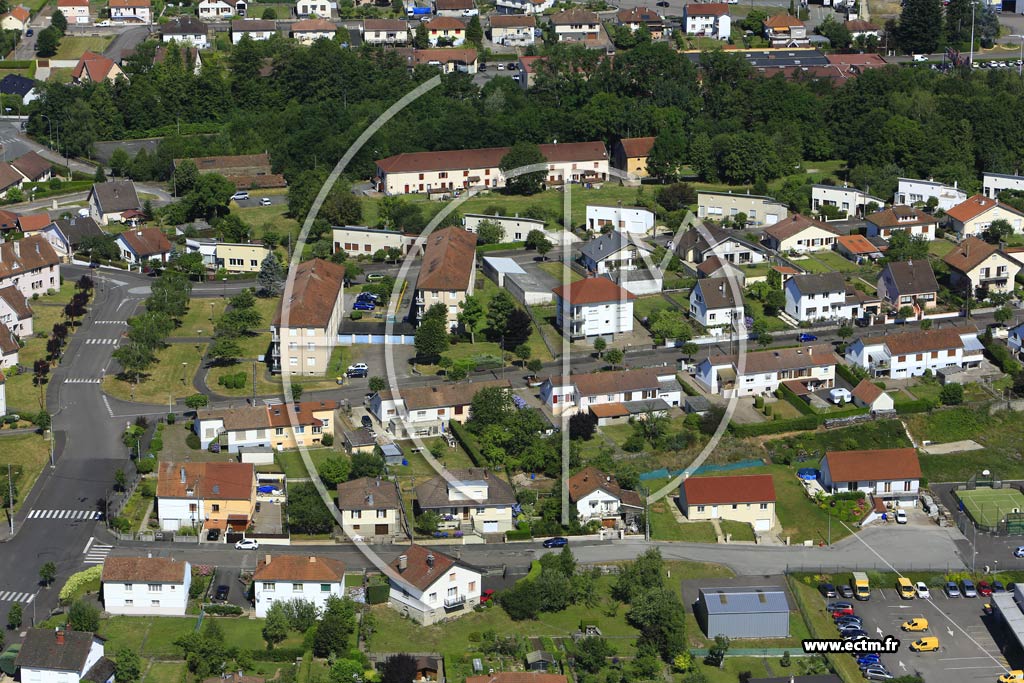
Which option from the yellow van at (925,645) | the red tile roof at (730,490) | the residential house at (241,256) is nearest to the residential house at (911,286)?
the red tile roof at (730,490)

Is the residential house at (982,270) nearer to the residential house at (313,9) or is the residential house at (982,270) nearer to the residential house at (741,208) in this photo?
the residential house at (741,208)

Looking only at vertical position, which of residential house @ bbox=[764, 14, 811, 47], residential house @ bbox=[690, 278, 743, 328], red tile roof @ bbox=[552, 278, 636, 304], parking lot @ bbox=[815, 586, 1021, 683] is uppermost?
residential house @ bbox=[764, 14, 811, 47]

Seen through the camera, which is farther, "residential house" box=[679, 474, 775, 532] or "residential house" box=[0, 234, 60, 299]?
"residential house" box=[0, 234, 60, 299]

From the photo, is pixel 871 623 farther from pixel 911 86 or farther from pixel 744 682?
pixel 911 86

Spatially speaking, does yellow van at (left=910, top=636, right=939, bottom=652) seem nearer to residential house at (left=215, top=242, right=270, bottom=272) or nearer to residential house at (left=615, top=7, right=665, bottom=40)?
residential house at (left=215, top=242, right=270, bottom=272)

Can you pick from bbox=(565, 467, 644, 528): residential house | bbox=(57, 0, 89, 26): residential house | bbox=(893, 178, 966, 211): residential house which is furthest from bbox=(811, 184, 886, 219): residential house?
bbox=(57, 0, 89, 26): residential house

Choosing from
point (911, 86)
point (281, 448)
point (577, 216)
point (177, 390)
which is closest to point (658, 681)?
point (281, 448)

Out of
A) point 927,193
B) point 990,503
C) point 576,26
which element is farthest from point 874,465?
point 576,26
